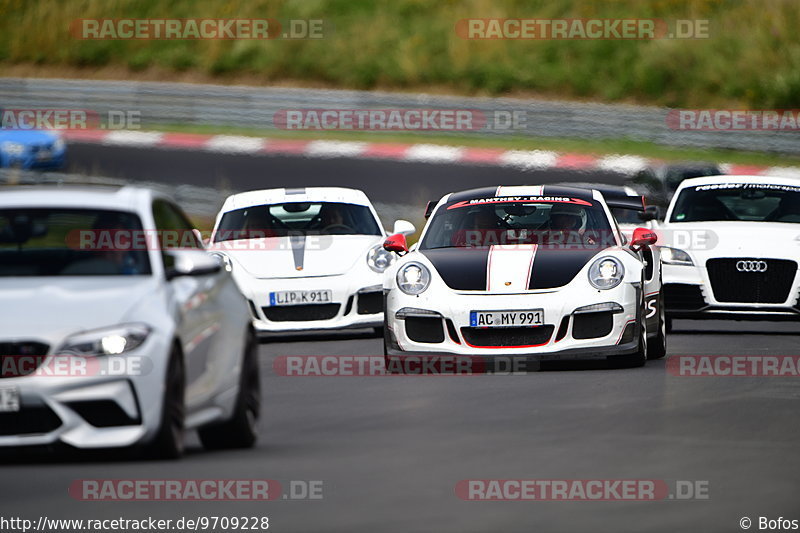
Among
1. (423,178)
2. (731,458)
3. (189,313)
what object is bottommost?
(423,178)

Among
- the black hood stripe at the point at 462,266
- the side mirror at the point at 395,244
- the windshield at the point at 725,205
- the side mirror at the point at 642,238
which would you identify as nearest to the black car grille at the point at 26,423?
the black hood stripe at the point at 462,266

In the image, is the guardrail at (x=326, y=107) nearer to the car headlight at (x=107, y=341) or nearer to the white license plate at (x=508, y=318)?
the white license plate at (x=508, y=318)

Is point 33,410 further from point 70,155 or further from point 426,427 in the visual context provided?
point 70,155

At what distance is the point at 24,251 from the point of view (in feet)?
28.4

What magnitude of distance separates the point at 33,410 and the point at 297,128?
27.5 m

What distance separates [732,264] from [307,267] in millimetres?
3580

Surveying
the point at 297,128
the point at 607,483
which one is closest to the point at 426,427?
the point at 607,483

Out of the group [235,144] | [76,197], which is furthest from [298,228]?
[235,144]

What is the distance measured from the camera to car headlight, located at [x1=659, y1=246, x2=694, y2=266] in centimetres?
1599

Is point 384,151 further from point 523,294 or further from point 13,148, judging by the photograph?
point 523,294

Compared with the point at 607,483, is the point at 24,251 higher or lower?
higher

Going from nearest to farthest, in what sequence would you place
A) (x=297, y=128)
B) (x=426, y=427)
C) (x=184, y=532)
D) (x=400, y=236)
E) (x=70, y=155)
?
(x=184, y=532)
(x=426, y=427)
(x=400, y=236)
(x=70, y=155)
(x=297, y=128)

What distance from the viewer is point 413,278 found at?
12742 millimetres

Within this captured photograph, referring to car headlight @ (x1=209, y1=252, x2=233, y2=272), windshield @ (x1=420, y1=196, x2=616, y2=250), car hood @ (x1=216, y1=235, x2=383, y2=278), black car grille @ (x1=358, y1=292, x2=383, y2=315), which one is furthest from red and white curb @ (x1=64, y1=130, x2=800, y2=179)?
windshield @ (x1=420, y1=196, x2=616, y2=250)
